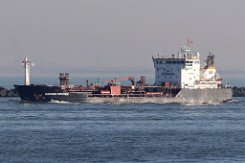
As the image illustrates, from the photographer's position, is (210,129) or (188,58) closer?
(210,129)

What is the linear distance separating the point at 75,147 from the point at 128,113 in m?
34.1

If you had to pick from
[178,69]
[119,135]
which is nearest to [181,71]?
[178,69]

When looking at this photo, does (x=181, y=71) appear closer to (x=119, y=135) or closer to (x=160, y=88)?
(x=160, y=88)

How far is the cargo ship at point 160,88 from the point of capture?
358 feet

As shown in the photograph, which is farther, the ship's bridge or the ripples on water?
the ship's bridge

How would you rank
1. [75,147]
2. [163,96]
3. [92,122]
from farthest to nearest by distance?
1. [163,96]
2. [92,122]
3. [75,147]

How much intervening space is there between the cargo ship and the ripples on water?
38.3 ft

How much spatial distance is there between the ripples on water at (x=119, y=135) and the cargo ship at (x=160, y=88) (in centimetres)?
1168

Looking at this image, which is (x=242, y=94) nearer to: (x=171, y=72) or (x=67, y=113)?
(x=171, y=72)

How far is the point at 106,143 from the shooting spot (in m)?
58.3

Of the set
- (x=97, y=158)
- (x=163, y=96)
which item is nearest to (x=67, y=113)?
(x=163, y=96)

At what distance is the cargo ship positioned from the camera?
10900 cm

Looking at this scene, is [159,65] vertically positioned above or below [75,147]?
above

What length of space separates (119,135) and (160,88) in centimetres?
5263
